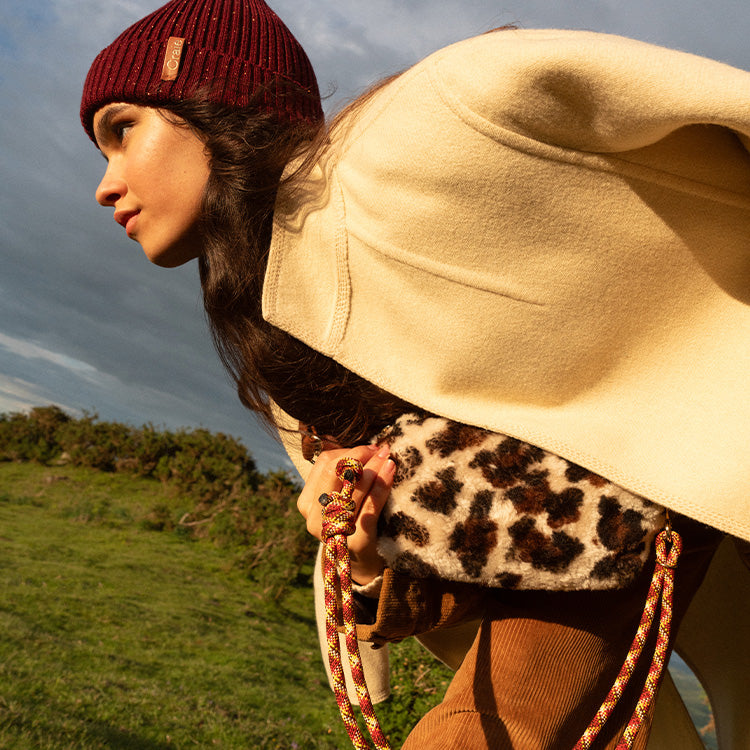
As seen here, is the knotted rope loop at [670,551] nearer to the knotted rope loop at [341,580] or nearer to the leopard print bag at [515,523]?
the leopard print bag at [515,523]

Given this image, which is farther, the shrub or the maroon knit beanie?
the shrub

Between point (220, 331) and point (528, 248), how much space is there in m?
0.80

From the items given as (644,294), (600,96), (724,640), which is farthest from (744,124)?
(724,640)

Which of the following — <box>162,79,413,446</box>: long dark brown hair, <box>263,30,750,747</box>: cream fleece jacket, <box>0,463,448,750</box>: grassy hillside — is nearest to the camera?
<box>263,30,750,747</box>: cream fleece jacket

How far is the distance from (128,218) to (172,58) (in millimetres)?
533

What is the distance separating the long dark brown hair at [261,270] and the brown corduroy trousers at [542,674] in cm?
48

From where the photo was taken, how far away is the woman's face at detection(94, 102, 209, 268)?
1543 mm

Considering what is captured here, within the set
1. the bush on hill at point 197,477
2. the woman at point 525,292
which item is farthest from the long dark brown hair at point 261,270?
the bush on hill at point 197,477

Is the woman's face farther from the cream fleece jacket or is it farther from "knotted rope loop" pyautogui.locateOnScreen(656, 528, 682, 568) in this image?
"knotted rope loop" pyautogui.locateOnScreen(656, 528, 682, 568)

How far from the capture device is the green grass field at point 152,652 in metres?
2.67

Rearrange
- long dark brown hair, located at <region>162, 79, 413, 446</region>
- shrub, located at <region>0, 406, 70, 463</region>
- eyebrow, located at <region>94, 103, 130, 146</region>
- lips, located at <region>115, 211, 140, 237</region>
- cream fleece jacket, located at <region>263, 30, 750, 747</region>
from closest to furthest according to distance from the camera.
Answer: cream fleece jacket, located at <region>263, 30, 750, 747</region> → long dark brown hair, located at <region>162, 79, 413, 446</region> → lips, located at <region>115, 211, 140, 237</region> → eyebrow, located at <region>94, 103, 130, 146</region> → shrub, located at <region>0, 406, 70, 463</region>

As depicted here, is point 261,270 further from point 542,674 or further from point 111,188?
point 542,674

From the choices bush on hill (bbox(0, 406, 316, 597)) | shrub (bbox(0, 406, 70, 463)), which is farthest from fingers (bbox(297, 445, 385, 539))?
shrub (bbox(0, 406, 70, 463))

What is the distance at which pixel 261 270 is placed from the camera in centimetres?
142
